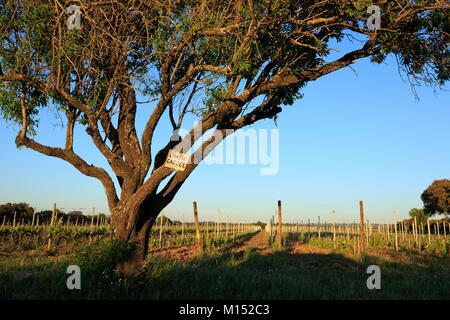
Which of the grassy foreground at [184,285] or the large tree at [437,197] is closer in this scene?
the grassy foreground at [184,285]

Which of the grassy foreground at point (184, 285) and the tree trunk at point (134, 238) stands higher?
the tree trunk at point (134, 238)

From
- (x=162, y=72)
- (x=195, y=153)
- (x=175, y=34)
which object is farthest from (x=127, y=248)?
(x=175, y=34)

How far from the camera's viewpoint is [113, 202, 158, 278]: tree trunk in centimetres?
869

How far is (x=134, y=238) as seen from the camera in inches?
356

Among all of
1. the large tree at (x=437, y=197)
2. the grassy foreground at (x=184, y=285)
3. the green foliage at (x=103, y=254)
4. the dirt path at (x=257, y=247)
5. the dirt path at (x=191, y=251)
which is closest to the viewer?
the grassy foreground at (x=184, y=285)

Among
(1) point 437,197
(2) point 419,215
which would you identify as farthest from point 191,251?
(2) point 419,215

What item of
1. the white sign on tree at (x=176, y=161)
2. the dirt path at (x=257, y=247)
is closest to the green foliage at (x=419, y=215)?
the dirt path at (x=257, y=247)

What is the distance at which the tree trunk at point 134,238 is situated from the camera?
869 cm

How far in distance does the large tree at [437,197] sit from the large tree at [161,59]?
43727 mm

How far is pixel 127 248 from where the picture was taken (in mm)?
8547

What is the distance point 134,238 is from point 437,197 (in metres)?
49.0

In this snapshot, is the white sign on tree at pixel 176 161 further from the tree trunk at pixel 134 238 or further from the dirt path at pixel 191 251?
the dirt path at pixel 191 251

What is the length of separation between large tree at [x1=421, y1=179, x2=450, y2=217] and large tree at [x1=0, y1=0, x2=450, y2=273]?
43.7 m
